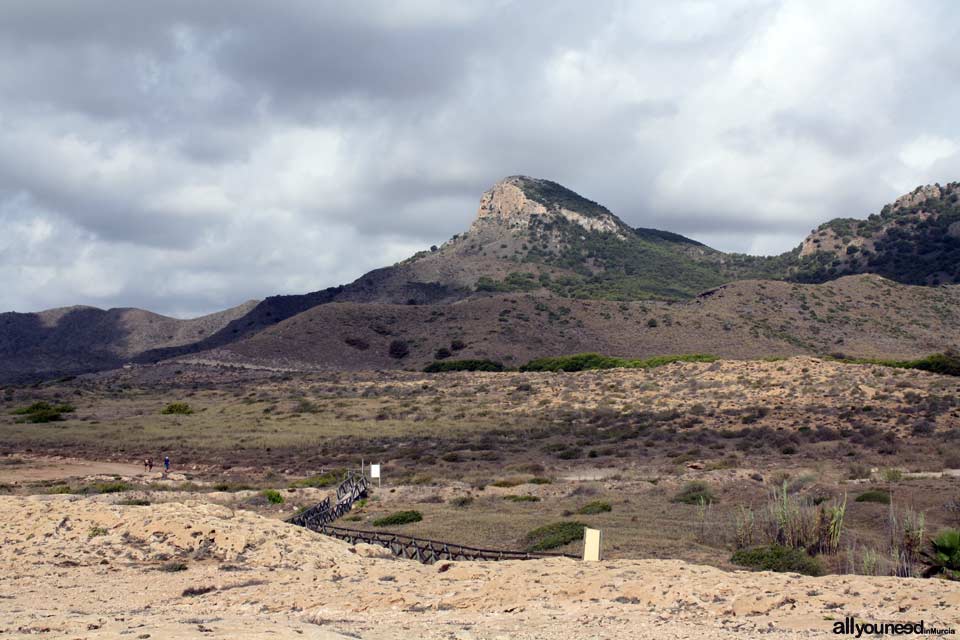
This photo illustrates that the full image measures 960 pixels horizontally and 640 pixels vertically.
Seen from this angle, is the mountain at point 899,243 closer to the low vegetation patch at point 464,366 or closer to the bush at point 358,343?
the low vegetation patch at point 464,366

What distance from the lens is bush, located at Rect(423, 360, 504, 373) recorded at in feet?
272

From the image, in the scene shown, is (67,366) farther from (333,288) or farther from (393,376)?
(393,376)

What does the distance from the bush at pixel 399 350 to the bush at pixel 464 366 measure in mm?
12533

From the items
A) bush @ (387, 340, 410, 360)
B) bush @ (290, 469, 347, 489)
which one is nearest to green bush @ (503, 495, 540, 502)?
bush @ (290, 469, 347, 489)

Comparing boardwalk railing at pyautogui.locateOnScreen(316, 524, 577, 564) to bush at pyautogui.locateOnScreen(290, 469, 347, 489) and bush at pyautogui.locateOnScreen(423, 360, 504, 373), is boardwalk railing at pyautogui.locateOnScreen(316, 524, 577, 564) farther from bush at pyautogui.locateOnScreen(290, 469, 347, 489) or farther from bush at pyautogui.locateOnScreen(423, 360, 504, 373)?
bush at pyautogui.locateOnScreen(423, 360, 504, 373)

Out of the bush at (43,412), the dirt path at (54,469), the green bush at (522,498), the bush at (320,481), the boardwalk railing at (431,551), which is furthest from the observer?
the bush at (43,412)

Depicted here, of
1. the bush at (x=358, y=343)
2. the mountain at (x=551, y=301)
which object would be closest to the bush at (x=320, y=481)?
the mountain at (x=551, y=301)

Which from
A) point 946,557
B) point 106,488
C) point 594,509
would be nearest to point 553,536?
point 594,509

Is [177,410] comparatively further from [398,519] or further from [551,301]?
[551,301]

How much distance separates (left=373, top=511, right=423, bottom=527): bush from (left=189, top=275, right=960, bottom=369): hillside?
6394 cm

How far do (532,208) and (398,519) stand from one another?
151 meters

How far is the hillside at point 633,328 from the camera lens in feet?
301

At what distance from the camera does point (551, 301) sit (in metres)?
108

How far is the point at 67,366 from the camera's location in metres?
142
